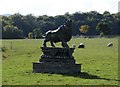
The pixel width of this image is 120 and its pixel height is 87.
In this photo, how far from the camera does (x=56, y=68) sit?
22625 millimetres

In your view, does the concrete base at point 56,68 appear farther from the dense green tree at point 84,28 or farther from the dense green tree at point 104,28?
the dense green tree at point 84,28

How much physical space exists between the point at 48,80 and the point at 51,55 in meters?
4.00

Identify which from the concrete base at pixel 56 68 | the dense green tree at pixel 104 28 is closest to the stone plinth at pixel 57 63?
the concrete base at pixel 56 68

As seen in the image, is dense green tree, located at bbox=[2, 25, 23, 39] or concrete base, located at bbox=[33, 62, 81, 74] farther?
dense green tree, located at bbox=[2, 25, 23, 39]

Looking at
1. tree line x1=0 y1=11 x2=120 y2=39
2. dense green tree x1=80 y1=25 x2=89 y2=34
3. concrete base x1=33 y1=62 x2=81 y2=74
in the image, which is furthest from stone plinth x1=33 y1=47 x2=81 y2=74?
dense green tree x1=80 y1=25 x2=89 y2=34

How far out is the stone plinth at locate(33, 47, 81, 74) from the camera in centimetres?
2255

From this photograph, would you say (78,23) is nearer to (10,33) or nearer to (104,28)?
(104,28)

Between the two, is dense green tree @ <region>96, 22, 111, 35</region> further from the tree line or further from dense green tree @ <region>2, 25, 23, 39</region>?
dense green tree @ <region>2, 25, 23, 39</region>

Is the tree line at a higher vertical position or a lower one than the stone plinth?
lower

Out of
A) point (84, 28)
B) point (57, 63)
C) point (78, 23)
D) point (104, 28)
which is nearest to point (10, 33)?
point (84, 28)

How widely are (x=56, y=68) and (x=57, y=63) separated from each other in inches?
11.2

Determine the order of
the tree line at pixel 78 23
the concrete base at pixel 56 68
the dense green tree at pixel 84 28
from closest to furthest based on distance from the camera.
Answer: the concrete base at pixel 56 68
the tree line at pixel 78 23
the dense green tree at pixel 84 28

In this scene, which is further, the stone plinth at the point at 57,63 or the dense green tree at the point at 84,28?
the dense green tree at the point at 84,28

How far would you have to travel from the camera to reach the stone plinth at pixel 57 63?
2255 cm
